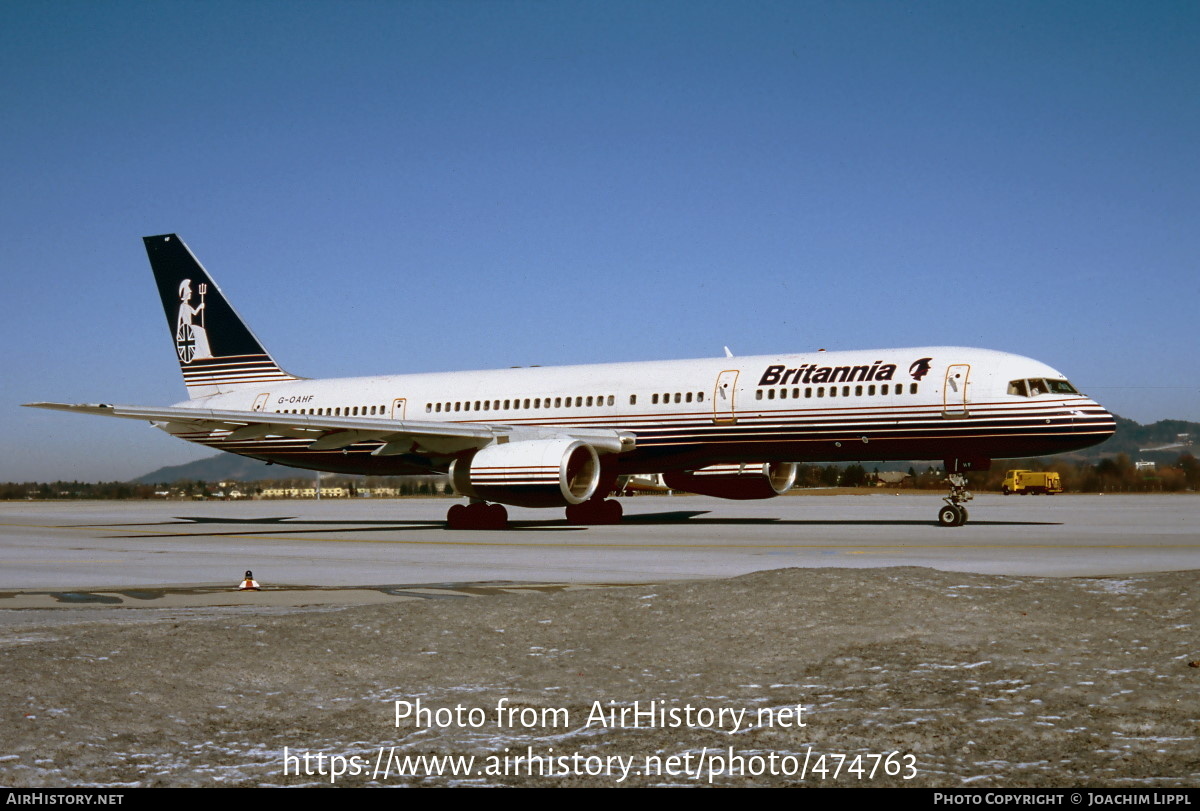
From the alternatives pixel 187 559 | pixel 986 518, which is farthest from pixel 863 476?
pixel 187 559

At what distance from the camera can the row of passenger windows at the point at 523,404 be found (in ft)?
102

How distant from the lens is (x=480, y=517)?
2953cm

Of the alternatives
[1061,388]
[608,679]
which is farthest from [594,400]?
[608,679]

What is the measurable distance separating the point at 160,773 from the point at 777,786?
9.05 ft

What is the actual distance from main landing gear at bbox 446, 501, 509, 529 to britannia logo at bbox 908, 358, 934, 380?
10.6 m

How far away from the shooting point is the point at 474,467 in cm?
2822

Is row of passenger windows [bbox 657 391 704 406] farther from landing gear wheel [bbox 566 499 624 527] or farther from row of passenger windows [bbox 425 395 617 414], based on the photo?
landing gear wheel [bbox 566 499 624 527]

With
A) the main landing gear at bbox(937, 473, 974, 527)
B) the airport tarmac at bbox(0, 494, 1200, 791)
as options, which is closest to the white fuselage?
the main landing gear at bbox(937, 473, 974, 527)

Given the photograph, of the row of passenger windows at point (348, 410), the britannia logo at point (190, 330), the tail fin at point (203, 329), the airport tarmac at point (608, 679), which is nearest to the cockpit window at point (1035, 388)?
the airport tarmac at point (608, 679)

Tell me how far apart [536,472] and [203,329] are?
1628cm

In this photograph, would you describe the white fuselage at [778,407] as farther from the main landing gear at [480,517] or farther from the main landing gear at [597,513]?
the main landing gear at [480,517]

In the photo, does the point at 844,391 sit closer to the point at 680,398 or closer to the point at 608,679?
the point at 680,398

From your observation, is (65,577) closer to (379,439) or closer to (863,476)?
(379,439)

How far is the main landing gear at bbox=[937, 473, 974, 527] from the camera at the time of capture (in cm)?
2689
